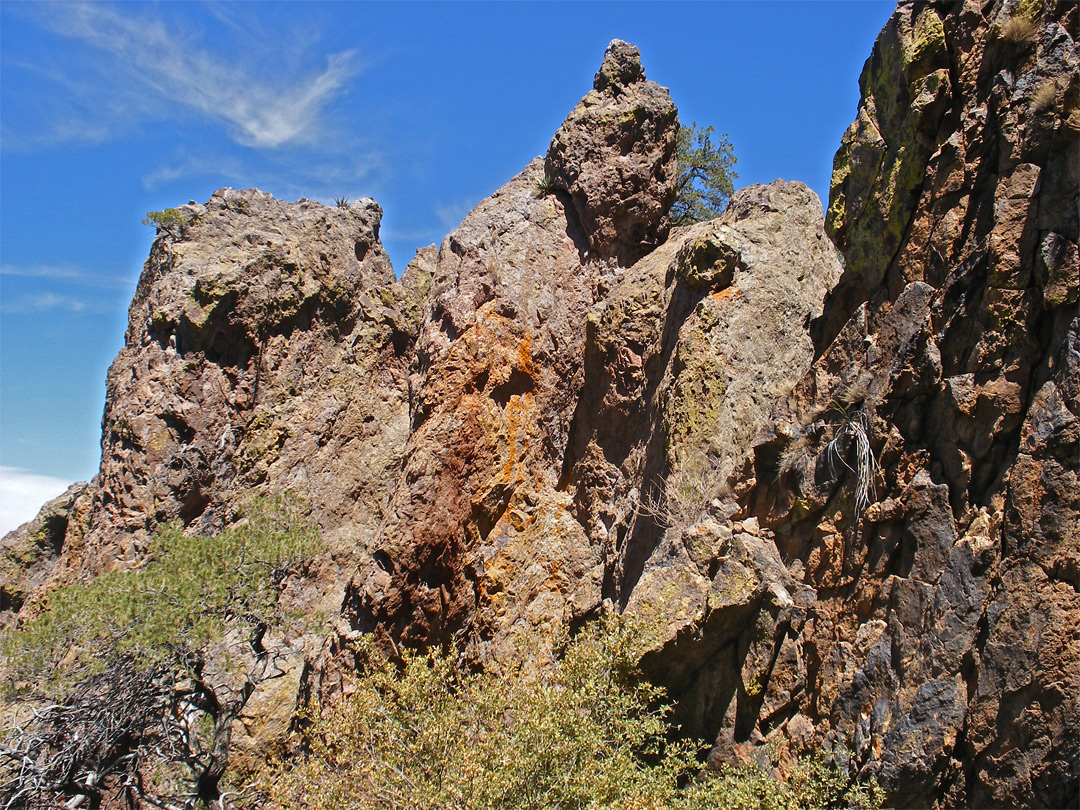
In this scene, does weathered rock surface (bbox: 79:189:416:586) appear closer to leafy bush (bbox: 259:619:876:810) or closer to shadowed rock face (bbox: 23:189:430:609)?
shadowed rock face (bbox: 23:189:430:609)

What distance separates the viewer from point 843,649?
8.16 metres

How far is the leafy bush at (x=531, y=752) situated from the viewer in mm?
7777

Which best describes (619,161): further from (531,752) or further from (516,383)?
(531,752)

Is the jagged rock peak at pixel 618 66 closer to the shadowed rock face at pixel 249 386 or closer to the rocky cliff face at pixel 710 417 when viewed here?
the rocky cliff face at pixel 710 417

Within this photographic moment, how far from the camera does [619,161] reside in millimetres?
15125

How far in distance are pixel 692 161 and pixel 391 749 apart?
776 inches

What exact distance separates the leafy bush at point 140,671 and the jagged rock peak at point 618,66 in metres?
11.2

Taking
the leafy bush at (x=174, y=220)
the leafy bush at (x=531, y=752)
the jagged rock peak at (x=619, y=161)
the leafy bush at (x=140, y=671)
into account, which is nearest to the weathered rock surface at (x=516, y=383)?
the jagged rock peak at (x=619, y=161)

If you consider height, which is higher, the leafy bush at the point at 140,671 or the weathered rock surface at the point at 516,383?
the weathered rock surface at the point at 516,383

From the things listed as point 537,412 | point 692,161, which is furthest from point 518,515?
point 692,161

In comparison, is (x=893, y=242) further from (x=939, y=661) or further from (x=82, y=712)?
(x=82, y=712)

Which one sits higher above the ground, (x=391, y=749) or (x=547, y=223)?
(x=547, y=223)

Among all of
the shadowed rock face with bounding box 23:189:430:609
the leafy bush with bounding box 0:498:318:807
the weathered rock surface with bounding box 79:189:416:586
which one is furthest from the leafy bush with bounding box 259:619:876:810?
the weathered rock surface with bounding box 79:189:416:586

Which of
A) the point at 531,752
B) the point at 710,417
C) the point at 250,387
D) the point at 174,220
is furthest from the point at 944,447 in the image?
the point at 174,220
